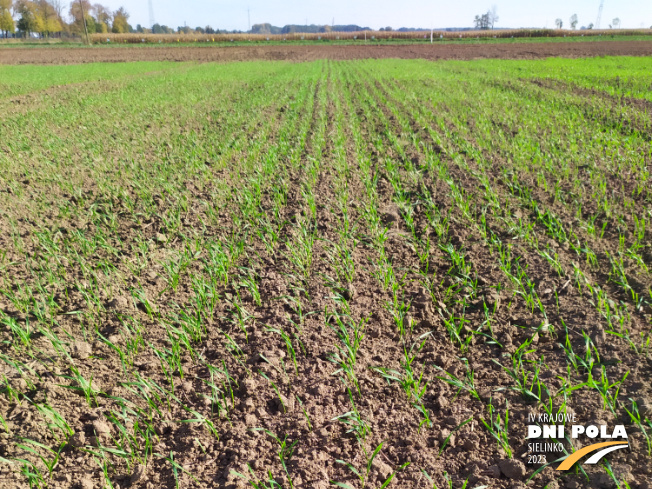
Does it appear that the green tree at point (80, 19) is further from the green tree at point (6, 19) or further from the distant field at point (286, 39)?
the distant field at point (286, 39)

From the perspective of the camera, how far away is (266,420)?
8.61ft

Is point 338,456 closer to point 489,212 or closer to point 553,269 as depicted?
point 553,269

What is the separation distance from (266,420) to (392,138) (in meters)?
7.72

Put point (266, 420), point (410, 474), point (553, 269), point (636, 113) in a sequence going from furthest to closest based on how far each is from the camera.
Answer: point (636, 113)
point (553, 269)
point (266, 420)
point (410, 474)

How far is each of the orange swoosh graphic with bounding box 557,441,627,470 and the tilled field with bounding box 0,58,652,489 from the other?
0.04 m

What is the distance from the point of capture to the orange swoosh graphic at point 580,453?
88.7 inches

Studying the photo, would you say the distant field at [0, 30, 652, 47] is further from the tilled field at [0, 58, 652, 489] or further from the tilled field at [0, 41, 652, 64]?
the tilled field at [0, 58, 652, 489]

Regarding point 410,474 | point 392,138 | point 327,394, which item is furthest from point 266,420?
point 392,138

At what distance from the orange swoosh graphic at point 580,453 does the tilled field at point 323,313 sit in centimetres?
4

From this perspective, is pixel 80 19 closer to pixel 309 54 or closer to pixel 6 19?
pixel 6 19

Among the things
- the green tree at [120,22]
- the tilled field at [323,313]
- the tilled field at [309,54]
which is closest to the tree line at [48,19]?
the green tree at [120,22]

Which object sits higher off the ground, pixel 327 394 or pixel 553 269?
pixel 553 269

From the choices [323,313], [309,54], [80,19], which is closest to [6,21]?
[80,19]

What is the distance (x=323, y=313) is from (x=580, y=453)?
2.07 m
